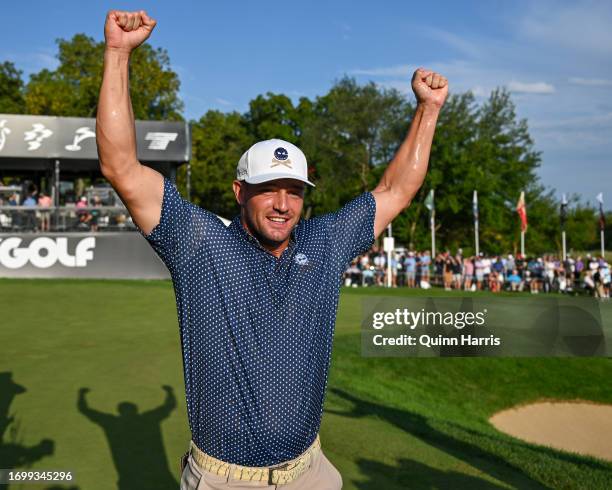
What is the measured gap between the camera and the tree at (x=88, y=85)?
4784 cm

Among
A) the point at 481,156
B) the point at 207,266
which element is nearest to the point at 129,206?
the point at 207,266

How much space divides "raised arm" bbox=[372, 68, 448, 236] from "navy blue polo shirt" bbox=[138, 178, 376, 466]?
2.35 ft

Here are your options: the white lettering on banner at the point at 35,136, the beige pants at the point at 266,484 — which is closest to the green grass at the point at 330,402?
the beige pants at the point at 266,484

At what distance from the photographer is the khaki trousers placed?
2.86 m

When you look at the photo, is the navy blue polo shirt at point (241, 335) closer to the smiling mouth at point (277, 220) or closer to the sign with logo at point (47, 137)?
the smiling mouth at point (277, 220)

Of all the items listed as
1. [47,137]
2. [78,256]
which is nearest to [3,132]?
[47,137]

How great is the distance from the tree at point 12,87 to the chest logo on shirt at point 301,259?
187ft

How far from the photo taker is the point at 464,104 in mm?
56156

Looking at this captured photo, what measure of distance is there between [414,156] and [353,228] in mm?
533

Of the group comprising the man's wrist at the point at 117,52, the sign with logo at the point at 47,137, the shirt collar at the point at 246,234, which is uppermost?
the sign with logo at the point at 47,137

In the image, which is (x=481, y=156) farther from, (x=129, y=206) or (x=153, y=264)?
(x=129, y=206)

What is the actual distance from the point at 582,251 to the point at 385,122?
29273 millimetres

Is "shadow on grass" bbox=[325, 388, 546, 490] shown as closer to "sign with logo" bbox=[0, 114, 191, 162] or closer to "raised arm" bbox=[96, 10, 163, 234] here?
"raised arm" bbox=[96, 10, 163, 234]

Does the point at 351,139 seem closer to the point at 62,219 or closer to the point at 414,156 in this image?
the point at 62,219
